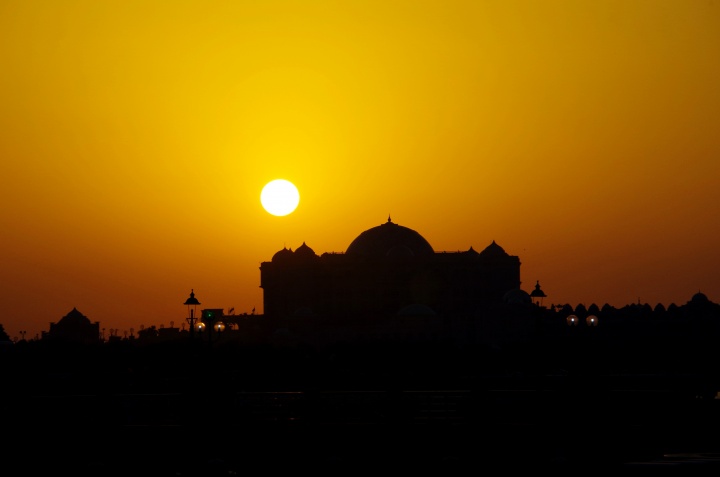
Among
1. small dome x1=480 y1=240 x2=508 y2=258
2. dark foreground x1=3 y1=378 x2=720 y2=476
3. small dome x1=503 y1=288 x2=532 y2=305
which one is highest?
small dome x1=480 y1=240 x2=508 y2=258

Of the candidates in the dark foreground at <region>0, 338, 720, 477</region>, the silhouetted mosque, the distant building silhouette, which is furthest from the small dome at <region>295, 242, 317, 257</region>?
the dark foreground at <region>0, 338, 720, 477</region>

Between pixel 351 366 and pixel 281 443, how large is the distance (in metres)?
39.8

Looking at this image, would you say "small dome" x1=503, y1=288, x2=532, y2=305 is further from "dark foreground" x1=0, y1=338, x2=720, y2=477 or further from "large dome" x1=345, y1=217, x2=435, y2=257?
"dark foreground" x1=0, y1=338, x2=720, y2=477

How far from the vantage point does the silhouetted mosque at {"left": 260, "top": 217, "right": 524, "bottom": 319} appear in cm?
11506

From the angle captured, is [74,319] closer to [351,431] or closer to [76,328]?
[76,328]

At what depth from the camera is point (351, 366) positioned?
71688 mm

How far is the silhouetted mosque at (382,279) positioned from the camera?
4530 inches

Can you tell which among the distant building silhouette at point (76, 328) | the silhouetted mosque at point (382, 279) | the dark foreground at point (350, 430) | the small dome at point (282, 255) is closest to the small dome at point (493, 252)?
the silhouetted mosque at point (382, 279)

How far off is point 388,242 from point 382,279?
465 cm

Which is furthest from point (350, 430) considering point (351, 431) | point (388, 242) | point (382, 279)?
point (388, 242)

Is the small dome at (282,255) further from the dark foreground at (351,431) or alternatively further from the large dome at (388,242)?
the dark foreground at (351,431)

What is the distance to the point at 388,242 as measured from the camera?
118 metres

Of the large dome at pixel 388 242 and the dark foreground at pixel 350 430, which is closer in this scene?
the dark foreground at pixel 350 430

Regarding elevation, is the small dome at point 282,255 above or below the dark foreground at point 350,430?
above
